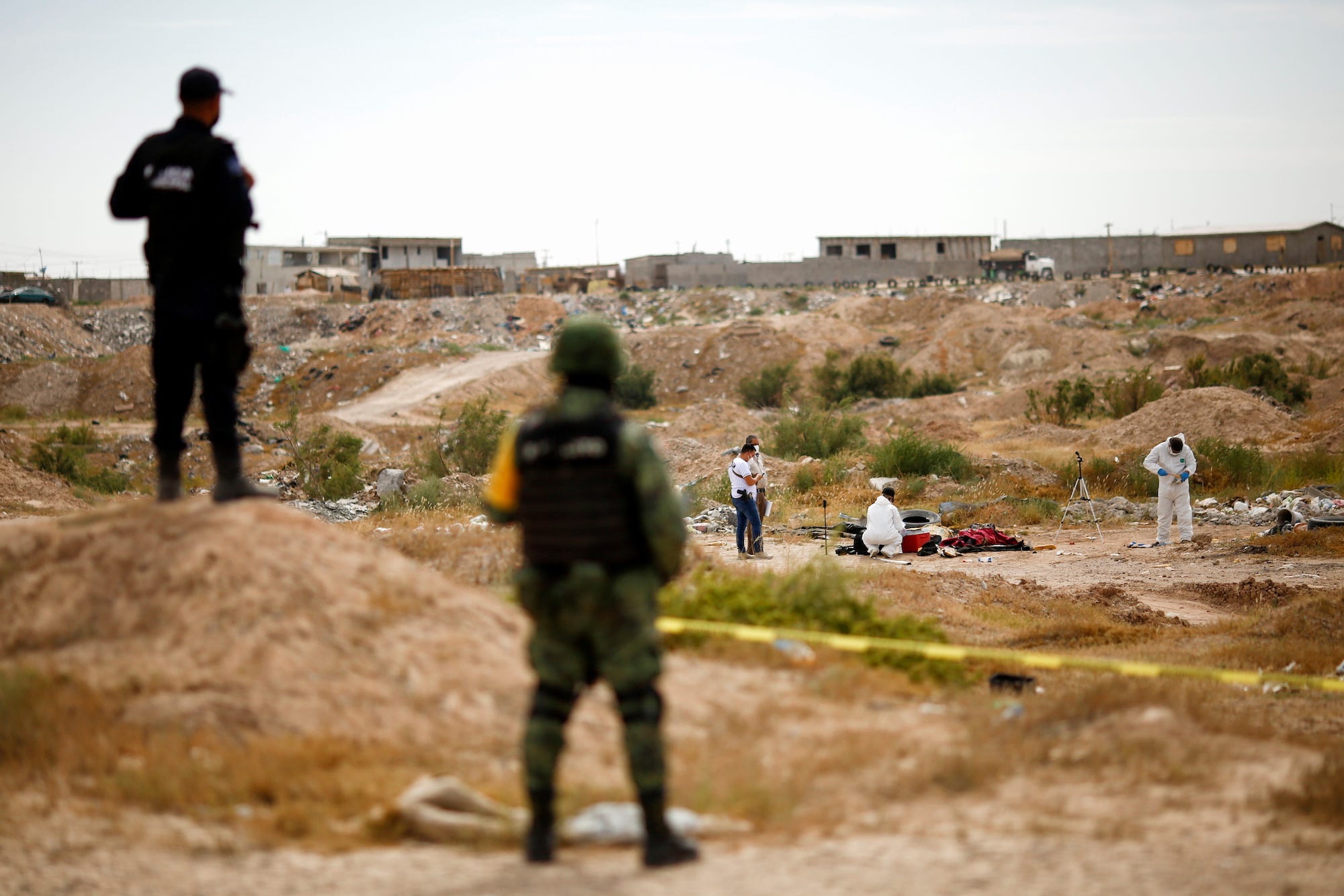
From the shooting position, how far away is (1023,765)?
18.1ft

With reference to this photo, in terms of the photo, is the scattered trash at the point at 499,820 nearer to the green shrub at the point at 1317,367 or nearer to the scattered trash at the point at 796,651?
the scattered trash at the point at 796,651

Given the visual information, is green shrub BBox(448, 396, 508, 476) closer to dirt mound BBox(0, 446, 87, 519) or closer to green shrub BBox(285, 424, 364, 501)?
green shrub BBox(285, 424, 364, 501)

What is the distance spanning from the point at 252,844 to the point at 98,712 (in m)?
1.24

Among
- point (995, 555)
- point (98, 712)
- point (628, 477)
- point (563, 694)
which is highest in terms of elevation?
point (628, 477)

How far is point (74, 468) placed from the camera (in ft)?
85.5

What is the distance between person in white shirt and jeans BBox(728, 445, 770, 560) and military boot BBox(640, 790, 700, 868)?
11.8 meters

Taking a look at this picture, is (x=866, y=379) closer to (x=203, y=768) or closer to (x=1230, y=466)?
(x=1230, y=466)

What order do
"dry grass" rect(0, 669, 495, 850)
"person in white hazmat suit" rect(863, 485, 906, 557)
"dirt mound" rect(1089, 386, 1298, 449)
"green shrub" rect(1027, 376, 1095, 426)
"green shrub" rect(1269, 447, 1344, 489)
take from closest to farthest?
1. "dry grass" rect(0, 669, 495, 850)
2. "person in white hazmat suit" rect(863, 485, 906, 557)
3. "green shrub" rect(1269, 447, 1344, 489)
4. "dirt mound" rect(1089, 386, 1298, 449)
5. "green shrub" rect(1027, 376, 1095, 426)

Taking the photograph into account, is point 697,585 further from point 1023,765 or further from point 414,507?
point 414,507

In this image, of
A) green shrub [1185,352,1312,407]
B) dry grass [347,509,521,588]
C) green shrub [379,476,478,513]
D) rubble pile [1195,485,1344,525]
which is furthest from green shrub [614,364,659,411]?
dry grass [347,509,521,588]

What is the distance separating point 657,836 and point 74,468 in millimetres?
25225

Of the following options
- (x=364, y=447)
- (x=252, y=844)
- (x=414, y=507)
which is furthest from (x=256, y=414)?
(x=252, y=844)

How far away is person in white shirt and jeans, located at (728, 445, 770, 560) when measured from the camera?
1616 centimetres

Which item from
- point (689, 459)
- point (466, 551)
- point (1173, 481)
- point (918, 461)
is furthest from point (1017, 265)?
point (466, 551)
